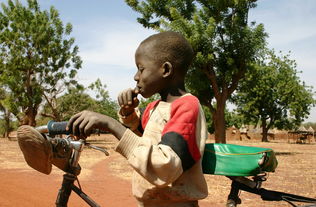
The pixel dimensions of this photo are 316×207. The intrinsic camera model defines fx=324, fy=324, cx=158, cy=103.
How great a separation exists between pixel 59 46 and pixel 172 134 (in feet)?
71.2

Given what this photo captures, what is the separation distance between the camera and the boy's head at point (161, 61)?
1.44 metres

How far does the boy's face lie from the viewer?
56.9 inches

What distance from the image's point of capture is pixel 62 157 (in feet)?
5.75

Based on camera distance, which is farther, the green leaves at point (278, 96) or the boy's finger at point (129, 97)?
the green leaves at point (278, 96)

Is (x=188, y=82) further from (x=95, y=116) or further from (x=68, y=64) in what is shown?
(x=95, y=116)

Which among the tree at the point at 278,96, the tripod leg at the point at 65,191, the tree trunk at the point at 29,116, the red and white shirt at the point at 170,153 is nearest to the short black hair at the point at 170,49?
the red and white shirt at the point at 170,153

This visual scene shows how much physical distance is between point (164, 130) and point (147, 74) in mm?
291

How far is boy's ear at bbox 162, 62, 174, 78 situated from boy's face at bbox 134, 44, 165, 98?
0.01 metres

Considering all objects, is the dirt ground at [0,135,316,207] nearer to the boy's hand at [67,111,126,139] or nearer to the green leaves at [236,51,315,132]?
the boy's hand at [67,111,126,139]

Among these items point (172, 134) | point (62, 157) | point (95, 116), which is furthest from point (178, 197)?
point (62, 157)

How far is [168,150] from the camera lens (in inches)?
45.8

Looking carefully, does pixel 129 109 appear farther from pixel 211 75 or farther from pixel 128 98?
pixel 211 75

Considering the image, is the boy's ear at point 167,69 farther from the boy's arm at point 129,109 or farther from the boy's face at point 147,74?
the boy's arm at point 129,109

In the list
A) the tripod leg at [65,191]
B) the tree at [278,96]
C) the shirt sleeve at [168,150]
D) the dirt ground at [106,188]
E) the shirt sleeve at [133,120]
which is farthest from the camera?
the tree at [278,96]
